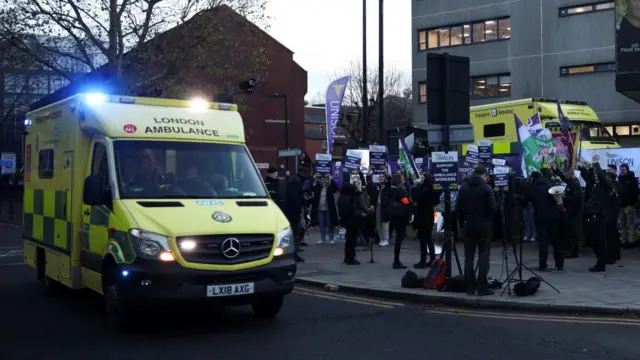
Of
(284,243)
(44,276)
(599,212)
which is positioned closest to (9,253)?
(44,276)

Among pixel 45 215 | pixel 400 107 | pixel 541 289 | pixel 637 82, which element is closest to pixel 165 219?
pixel 45 215

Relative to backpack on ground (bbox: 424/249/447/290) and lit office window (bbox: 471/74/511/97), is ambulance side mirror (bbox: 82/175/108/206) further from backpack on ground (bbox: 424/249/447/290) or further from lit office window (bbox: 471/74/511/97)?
lit office window (bbox: 471/74/511/97)

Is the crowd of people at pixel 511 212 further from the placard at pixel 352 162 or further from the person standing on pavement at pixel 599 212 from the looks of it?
the placard at pixel 352 162

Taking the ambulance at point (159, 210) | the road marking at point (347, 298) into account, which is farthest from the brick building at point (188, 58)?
the ambulance at point (159, 210)

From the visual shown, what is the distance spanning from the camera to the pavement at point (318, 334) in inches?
276

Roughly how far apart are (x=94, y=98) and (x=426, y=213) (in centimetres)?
676

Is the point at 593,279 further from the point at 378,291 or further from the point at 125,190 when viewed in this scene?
the point at 125,190

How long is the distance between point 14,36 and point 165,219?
25.2 m

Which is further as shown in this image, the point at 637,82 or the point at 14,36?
the point at 14,36

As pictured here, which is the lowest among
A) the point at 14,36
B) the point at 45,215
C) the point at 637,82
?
the point at 45,215

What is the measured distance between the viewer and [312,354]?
697cm

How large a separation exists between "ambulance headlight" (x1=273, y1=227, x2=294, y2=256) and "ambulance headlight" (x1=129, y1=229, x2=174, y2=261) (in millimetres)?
1242

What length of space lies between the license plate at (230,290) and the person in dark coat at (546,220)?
688cm

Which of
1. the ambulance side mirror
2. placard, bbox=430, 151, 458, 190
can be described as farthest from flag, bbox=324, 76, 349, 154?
the ambulance side mirror
